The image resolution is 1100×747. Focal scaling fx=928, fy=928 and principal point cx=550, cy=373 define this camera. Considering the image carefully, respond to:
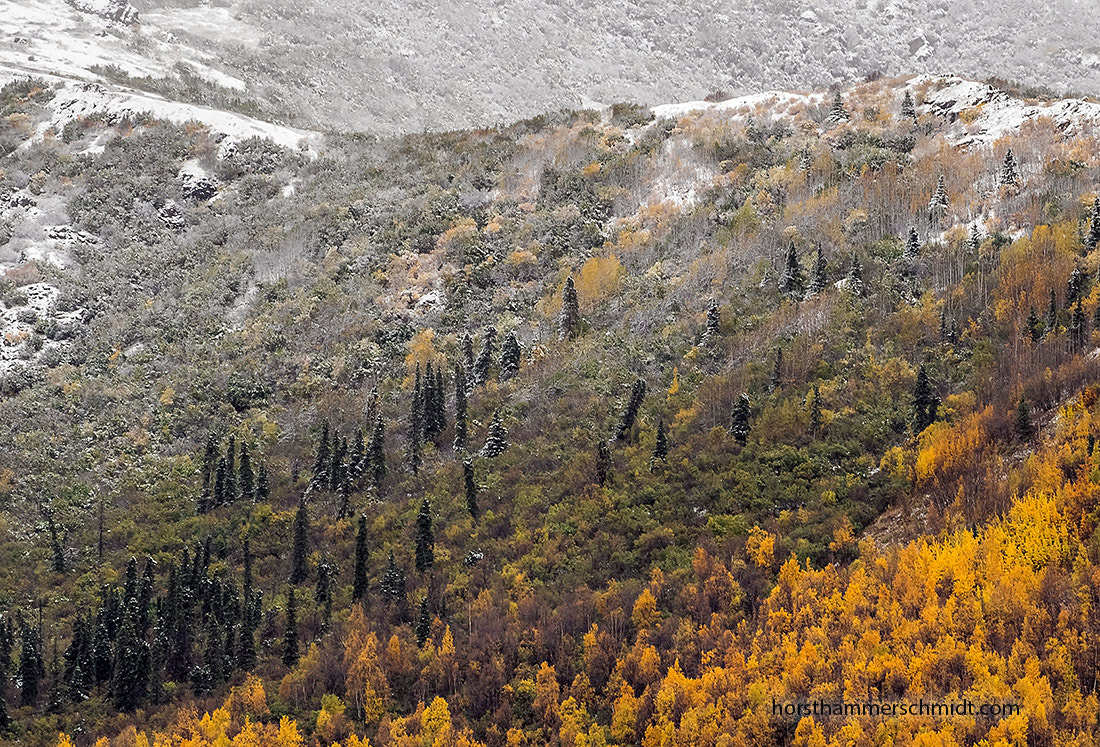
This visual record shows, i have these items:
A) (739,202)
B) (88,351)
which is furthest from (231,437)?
(739,202)

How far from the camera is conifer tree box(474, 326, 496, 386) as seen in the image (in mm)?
65375

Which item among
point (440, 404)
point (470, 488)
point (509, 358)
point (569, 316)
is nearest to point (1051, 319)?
point (569, 316)

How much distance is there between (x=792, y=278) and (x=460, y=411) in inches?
956

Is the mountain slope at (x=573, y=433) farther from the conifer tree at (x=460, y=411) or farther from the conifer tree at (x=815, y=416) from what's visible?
the conifer tree at (x=460, y=411)

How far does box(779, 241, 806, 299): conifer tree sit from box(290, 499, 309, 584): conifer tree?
34651 millimetres

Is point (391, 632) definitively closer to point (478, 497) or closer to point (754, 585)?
point (478, 497)

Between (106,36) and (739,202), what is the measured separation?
110m

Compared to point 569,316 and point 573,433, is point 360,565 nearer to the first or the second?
point 573,433

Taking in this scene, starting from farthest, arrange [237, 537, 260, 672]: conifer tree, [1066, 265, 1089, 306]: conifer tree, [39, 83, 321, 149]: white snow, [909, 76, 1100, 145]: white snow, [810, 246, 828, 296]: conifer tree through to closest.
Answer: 1. [39, 83, 321, 149]: white snow
2. [909, 76, 1100, 145]: white snow
3. [810, 246, 828, 296]: conifer tree
4. [1066, 265, 1089, 306]: conifer tree
5. [237, 537, 260, 672]: conifer tree

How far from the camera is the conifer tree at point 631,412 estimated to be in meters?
55.2

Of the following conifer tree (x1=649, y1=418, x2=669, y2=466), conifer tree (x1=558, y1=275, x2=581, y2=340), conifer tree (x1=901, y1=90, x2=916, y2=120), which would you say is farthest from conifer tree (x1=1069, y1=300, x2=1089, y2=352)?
conifer tree (x1=901, y1=90, x2=916, y2=120)

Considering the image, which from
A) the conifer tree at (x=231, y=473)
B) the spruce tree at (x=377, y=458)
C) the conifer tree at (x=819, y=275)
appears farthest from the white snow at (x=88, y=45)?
the conifer tree at (x=819, y=275)

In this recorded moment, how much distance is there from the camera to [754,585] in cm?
4122

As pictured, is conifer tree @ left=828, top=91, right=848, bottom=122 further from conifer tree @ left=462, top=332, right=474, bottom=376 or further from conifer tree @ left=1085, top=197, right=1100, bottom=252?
conifer tree @ left=462, top=332, right=474, bottom=376
